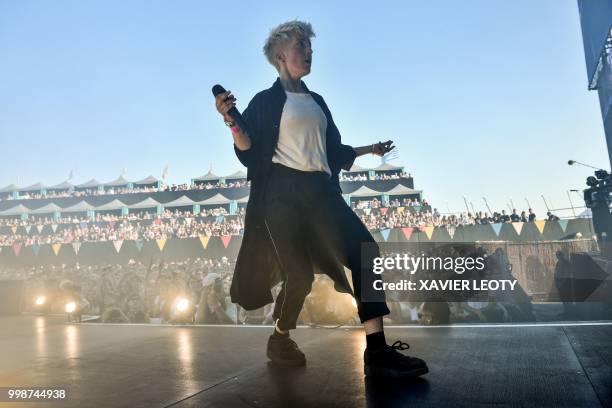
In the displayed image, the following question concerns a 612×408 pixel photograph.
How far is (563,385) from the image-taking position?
1484mm

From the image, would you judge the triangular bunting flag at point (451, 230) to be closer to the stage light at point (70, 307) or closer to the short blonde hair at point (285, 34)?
the stage light at point (70, 307)

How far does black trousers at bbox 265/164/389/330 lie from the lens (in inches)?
81.3

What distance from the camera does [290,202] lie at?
Answer: 2.13 meters

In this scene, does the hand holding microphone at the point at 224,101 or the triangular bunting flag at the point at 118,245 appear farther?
the triangular bunting flag at the point at 118,245

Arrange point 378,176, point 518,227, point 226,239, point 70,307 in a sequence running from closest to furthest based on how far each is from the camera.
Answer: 1. point 70,307
2. point 518,227
3. point 226,239
4. point 378,176

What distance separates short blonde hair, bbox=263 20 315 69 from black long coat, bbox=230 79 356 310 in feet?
0.76

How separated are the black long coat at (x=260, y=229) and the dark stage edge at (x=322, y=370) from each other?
38 cm

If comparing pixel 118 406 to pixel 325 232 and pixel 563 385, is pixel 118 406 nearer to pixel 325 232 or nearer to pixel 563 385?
pixel 325 232

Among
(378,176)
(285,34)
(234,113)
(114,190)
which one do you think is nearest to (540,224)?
(285,34)

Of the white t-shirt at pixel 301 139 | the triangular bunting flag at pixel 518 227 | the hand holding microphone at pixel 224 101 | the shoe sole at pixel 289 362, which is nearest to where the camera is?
the hand holding microphone at pixel 224 101

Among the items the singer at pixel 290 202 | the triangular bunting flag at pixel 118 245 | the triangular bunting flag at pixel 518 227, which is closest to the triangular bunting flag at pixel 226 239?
the triangular bunting flag at pixel 118 245

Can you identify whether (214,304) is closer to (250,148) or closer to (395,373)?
(250,148)

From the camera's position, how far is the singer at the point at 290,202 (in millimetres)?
2094

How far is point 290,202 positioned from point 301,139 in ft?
1.07
